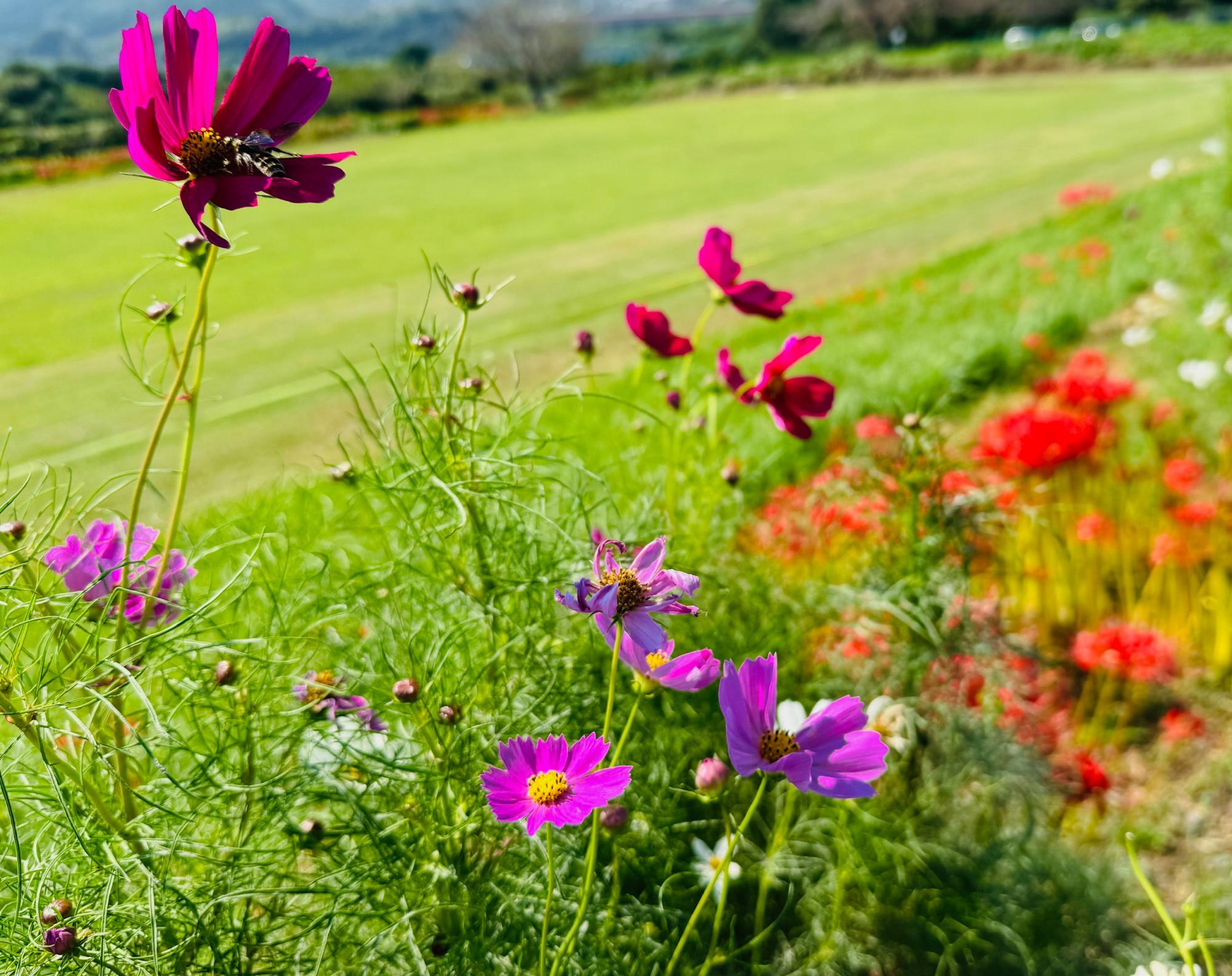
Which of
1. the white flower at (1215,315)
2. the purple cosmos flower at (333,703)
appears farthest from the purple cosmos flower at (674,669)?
the white flower at (1215,315)

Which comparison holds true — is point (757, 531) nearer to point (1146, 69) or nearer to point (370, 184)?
point (370, 184)

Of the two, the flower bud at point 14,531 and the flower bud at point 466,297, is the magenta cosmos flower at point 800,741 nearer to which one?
the flower bud at point 466,297

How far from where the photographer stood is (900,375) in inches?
122

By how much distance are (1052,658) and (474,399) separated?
4.61 feet

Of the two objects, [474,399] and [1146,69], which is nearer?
[474,399]

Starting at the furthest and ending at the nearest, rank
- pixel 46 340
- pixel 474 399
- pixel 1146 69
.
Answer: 1. pixel 1146 69
2. pixel 46 340
3. pixel 474 399

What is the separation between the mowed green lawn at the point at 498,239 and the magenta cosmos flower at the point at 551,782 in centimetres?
44

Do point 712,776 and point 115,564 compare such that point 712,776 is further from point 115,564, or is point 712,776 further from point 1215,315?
point 1215,315

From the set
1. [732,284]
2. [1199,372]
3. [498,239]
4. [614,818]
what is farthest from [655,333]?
[498,239]

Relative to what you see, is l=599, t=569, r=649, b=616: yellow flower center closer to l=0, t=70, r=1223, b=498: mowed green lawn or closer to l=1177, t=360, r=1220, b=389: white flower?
l=0, t=70, r=1223, b=498: mowed green lawn

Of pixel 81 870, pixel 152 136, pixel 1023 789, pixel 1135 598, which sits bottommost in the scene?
pixel 1135 598

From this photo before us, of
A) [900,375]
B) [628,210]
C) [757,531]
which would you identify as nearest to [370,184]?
[628,210]

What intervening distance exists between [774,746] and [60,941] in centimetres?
50

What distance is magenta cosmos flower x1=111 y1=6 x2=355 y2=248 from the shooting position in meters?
0.60
